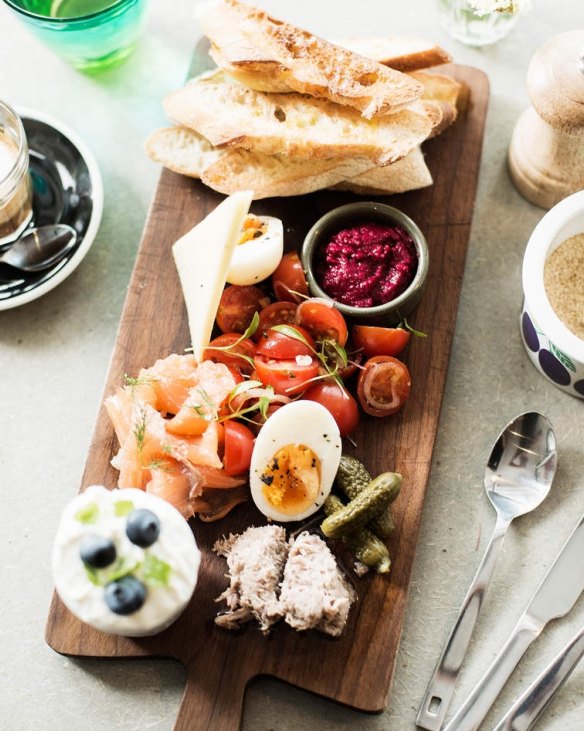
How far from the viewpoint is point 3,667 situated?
2361mm

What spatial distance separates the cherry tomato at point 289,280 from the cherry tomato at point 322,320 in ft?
0.25

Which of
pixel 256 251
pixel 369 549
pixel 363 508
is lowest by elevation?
pixel 369 549

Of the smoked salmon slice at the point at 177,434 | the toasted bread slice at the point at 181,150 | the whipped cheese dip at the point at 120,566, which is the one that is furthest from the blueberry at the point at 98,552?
the toasted bread slice at the point at 181,150

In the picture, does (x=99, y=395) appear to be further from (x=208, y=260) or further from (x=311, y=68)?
(x=311, y=68)

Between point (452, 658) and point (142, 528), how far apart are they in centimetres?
85

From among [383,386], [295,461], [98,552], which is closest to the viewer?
[98,552]

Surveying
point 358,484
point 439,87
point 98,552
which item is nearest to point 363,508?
point 358,484

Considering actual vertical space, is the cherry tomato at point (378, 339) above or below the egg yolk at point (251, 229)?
below

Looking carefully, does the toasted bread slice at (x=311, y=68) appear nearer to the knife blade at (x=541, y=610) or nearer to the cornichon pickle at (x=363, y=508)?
the cornichon pickle at (x=363, y=508)

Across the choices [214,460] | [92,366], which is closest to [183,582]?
[214,460]

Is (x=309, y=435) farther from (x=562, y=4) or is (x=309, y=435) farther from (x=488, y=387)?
(x=562, y=4)

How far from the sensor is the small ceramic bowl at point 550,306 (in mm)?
2246

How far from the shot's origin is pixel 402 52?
2.57 metres

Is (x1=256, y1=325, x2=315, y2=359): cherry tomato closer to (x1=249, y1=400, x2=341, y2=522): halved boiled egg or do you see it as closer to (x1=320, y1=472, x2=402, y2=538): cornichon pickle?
(x1=249, y1=400, x2=341, y2=522): halved boiled egg
